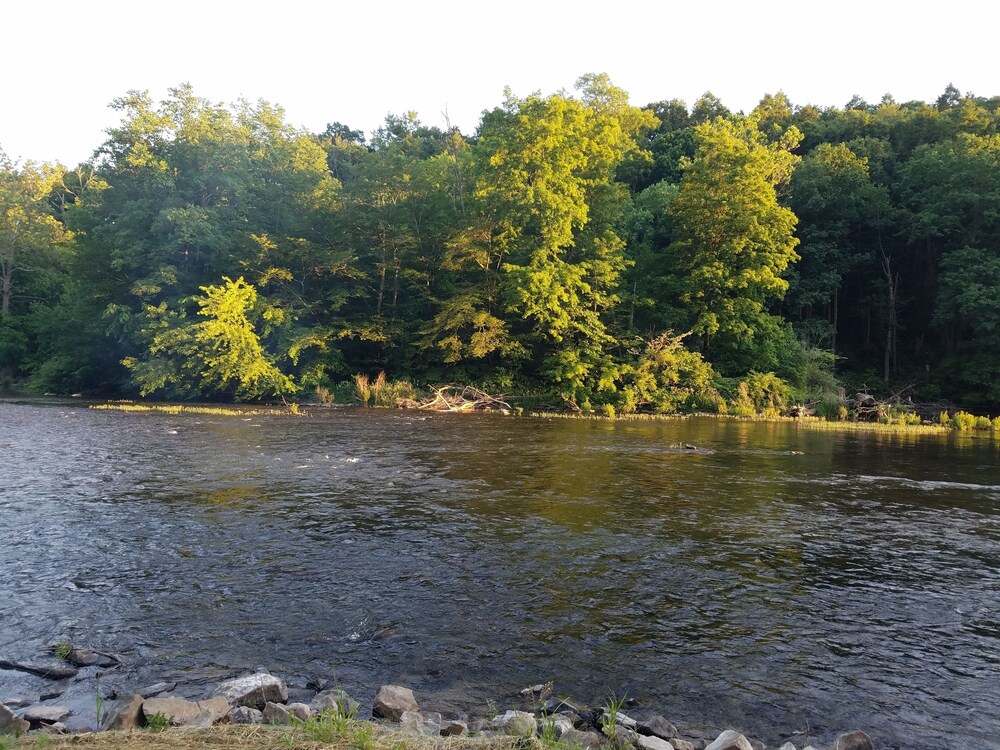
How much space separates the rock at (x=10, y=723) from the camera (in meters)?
4.28

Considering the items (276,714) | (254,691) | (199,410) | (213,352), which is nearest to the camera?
(276,714)

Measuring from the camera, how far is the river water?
5.61 m

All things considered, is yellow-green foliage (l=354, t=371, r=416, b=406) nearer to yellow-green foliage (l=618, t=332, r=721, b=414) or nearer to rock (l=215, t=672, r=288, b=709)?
yellow-green foliage (l=618, t=332, r=721, b=414)

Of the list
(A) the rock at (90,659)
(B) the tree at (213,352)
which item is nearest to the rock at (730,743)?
(A) the rock at (90,659)

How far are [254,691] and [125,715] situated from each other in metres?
0.86

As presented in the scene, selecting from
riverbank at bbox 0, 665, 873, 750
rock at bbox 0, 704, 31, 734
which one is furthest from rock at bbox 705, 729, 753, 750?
rock at bbox 0, 704, 31, 734

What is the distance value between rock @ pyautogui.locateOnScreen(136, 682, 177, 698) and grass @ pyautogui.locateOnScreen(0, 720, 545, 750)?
985mm

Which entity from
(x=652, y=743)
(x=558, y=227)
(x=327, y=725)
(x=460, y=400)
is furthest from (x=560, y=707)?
(x=558, y=227)

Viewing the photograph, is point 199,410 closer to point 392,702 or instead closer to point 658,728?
point 392,702

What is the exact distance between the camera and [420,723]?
15.0ft

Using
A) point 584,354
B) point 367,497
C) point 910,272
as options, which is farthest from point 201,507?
point 910,272

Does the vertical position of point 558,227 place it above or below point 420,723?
above

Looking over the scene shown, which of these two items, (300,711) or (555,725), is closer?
(555,725)

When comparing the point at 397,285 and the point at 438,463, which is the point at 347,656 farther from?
the point at 397,285
